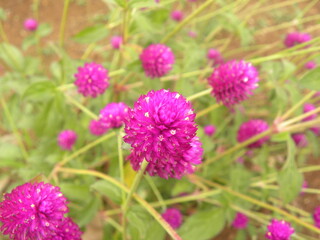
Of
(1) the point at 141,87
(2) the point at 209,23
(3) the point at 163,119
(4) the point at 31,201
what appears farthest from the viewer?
(2) the point at 209,23

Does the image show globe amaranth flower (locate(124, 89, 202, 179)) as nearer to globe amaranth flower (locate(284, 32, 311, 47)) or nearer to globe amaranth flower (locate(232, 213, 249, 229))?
globe amaranth flower (locate(232, 213, 249, 229))

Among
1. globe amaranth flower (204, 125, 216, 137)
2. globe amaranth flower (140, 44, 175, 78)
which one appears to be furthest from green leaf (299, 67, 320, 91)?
globe amaranth flower (204, 125, 216, 137)

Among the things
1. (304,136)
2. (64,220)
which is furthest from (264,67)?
(64,220)

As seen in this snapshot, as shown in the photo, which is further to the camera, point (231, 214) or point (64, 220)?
point (231, 214)

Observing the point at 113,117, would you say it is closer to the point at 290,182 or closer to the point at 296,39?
the point at 290,182

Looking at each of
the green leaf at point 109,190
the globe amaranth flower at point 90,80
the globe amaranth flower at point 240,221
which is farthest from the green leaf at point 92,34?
the globe amaranth flower at point 240,221

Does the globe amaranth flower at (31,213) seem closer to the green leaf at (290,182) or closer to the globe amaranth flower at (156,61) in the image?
the globe amaranth flower at (156,61)

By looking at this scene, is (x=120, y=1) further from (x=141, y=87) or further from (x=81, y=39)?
(x=141, y=87)
